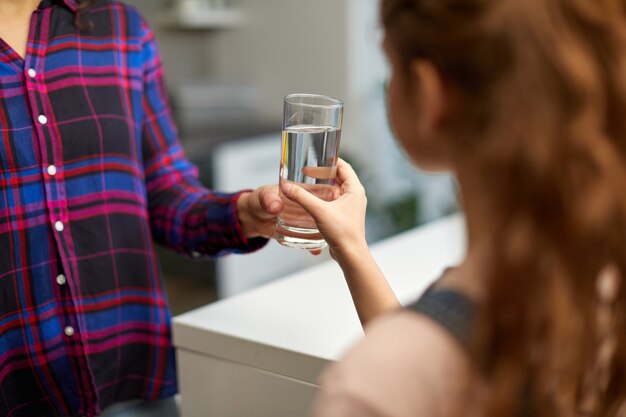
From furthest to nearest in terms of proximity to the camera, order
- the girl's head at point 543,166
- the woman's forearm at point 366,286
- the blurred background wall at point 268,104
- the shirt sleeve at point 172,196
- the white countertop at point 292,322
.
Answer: the blurred background wall at point 268,104 → the shirt sleeve at point 172,196 → the white countertop at point 292,322 → the woman's forearm at point 366,286 → the girl's head at point 543,166

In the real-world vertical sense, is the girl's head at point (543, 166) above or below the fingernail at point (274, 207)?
above

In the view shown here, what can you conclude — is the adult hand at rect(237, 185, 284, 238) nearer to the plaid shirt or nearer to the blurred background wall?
the plaid shirt

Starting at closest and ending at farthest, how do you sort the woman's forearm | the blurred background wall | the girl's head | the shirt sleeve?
the girl's head
the woman's forearm
the shirt sleeve
the blurred background wall

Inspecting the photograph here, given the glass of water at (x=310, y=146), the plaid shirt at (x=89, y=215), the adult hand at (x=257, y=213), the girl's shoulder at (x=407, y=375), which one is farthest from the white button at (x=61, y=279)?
the girl's shoulder at (x=407, y=375)

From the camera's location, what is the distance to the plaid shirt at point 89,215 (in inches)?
46.9

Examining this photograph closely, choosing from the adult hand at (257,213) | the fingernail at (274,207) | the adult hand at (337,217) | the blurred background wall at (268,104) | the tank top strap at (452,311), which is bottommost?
the blurred background wall at (268,104)

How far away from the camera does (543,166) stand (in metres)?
0.58

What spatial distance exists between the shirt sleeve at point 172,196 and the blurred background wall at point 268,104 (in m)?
2.00

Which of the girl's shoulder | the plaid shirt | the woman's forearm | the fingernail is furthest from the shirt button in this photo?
the girl's shoulder

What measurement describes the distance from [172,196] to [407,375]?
861 mm

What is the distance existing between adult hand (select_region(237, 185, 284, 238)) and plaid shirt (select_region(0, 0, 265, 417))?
16mm

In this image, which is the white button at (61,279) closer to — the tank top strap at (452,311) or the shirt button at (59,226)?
the shirt button at (59,226)

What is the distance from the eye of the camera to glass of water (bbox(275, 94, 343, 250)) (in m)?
1.00

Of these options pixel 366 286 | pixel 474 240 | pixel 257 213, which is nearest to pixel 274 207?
pixel 257 213
